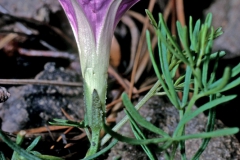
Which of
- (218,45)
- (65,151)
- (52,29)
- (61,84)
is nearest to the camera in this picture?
(65,151)

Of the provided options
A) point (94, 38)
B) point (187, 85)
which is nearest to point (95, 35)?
point (94, 38)

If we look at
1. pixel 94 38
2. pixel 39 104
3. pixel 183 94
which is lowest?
pixel 183 94

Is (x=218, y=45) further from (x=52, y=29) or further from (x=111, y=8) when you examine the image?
(x=111, y=8)

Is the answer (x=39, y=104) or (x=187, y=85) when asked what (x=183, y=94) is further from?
(x=39, y=104)

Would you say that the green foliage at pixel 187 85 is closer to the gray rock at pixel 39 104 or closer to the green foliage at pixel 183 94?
the green foliage at pixel 183 94

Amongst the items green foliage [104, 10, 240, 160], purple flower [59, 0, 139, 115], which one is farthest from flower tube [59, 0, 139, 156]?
green foliage [104, 10, 240, 160]

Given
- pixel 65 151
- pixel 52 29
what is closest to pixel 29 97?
pixel 65 151

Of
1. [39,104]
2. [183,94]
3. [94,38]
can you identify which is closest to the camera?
[183,94]

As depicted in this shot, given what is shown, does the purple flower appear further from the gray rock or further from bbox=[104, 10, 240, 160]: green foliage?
the gray rock
